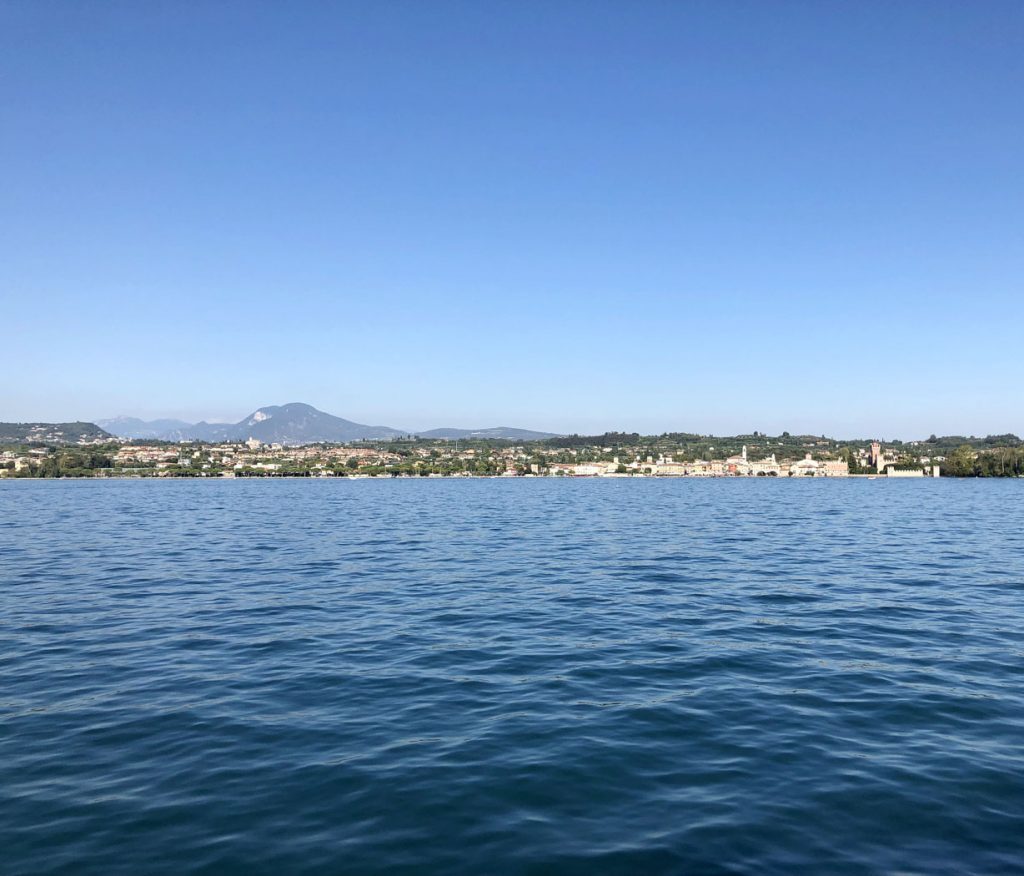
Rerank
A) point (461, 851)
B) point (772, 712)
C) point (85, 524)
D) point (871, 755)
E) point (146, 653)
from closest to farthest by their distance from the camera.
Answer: point (461, 851) → point (871, 755) → point (772, 712) → point (146, 653) → point (85, 524)

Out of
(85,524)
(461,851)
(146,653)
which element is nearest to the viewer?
(461,851)

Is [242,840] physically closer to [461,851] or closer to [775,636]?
[461,851]

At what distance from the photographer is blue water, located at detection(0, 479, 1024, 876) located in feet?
30.2

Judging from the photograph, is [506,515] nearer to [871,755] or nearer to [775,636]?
[775,636]

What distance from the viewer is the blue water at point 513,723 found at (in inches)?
362

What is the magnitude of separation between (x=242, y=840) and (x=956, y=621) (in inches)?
830

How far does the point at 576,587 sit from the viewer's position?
2892 centimetres

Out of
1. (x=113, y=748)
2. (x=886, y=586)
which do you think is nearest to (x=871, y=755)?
(x=113, y=748)

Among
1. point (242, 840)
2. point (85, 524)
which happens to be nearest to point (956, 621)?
point (242, 840)

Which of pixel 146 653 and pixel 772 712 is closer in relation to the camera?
pixel 772 712

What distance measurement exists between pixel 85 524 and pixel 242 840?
60308 mm

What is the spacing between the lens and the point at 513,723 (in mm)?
13562

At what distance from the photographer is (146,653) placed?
1903cm

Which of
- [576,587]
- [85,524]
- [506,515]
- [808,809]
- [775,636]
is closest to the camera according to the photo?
[808,809]
